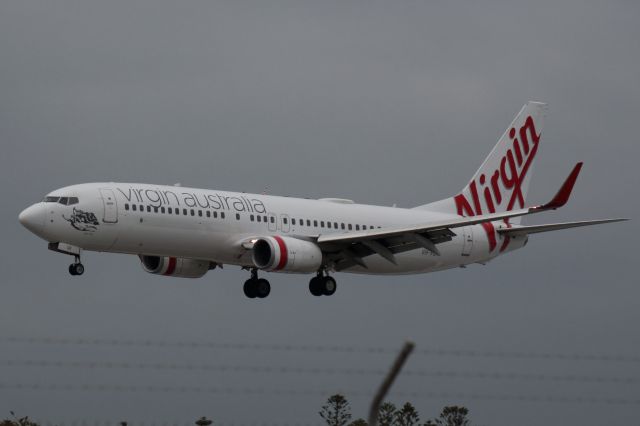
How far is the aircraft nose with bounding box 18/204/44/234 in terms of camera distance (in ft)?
163

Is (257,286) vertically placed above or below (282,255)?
above

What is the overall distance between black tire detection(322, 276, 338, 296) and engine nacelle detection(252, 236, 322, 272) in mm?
3079

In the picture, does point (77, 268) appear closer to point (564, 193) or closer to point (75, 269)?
point (75, 269)

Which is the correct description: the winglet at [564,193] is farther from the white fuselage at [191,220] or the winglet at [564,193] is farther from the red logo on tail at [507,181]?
the red logo on tail at [507,181]

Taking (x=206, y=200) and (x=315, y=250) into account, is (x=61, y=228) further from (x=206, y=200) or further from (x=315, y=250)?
(x=315, y=250)

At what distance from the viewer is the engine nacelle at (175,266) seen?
5850cm

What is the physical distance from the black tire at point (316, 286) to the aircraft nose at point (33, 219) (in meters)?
13.7

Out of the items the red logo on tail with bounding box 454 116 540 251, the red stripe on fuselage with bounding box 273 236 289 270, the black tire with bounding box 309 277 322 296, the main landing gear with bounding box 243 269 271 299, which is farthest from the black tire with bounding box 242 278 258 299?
the red logo on tail with bounding box 454 116 540 251

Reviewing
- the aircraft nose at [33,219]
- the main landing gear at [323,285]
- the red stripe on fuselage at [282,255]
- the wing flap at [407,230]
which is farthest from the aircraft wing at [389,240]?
the aircraft nose at [33,219]

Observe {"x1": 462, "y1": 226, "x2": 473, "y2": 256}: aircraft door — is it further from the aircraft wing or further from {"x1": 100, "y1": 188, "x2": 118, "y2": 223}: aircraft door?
{"x1": 100, "y1": 188, "x2": 118, "y2": 223}: aircraft door

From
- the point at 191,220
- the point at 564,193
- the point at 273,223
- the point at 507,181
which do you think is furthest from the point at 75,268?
the point at 507,181

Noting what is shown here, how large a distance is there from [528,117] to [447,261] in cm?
1227

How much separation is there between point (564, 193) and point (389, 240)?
978 centimetres

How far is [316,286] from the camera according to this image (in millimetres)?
57969
